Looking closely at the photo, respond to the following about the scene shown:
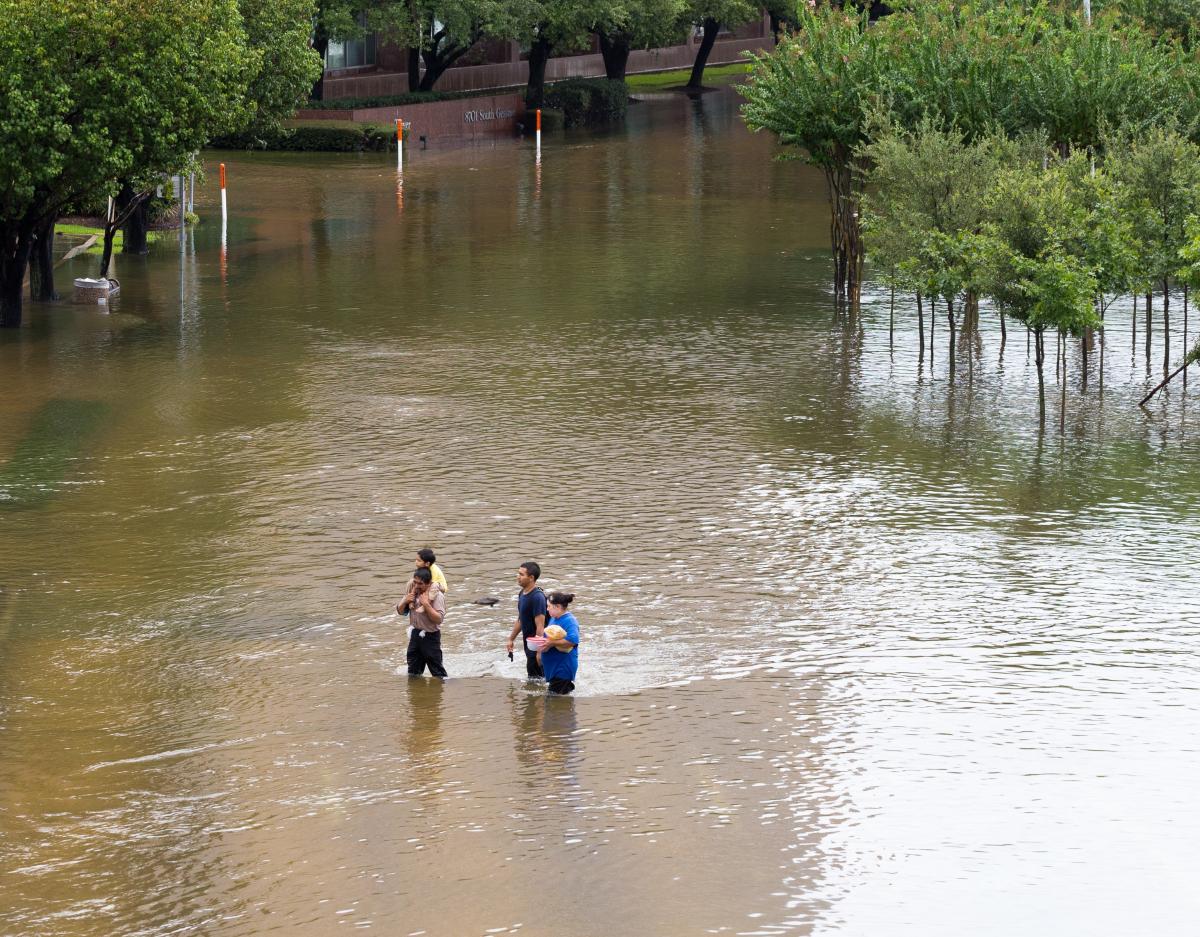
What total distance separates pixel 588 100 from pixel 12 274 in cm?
4465

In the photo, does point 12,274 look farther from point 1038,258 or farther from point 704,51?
point 704,51

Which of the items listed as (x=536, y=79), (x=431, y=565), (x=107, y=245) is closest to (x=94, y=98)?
(x=107, y=245)

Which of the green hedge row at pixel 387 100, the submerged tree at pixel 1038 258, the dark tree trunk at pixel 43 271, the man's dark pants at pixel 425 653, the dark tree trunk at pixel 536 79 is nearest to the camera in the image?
the man's dark pants at pixel 425 653

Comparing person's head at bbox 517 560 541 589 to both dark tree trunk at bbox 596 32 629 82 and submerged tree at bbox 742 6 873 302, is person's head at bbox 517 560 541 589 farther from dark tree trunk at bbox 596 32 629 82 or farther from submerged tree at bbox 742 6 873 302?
dark tree trunk at bbox 596 32 629 82

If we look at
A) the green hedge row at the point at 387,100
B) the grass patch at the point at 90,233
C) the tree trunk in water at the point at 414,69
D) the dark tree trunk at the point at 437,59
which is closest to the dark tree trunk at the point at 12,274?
the grass patch at the point at 90,233

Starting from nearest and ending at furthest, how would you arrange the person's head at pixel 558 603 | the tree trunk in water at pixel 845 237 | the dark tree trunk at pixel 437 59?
the person's head at pixel 558 603
the tree trunk in water at pixel 845 237
the dark tree trunk at pixel 437 59

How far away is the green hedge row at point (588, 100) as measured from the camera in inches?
2943

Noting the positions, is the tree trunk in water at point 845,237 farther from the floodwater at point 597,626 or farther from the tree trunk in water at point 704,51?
the tree trunk in water at point 704,51

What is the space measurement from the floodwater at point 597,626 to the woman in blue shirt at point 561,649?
0.94 feet

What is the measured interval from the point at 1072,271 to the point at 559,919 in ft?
55.5

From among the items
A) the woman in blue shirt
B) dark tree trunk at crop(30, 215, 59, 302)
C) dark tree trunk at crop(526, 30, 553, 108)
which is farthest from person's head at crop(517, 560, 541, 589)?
dark tree trunk at crop(526, 30, 553, 108)

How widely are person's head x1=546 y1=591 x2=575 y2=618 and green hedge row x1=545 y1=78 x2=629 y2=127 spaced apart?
60.7 metres

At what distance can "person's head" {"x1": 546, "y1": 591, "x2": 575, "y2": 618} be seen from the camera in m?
15.8

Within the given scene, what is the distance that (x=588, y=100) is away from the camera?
75.4 metres
